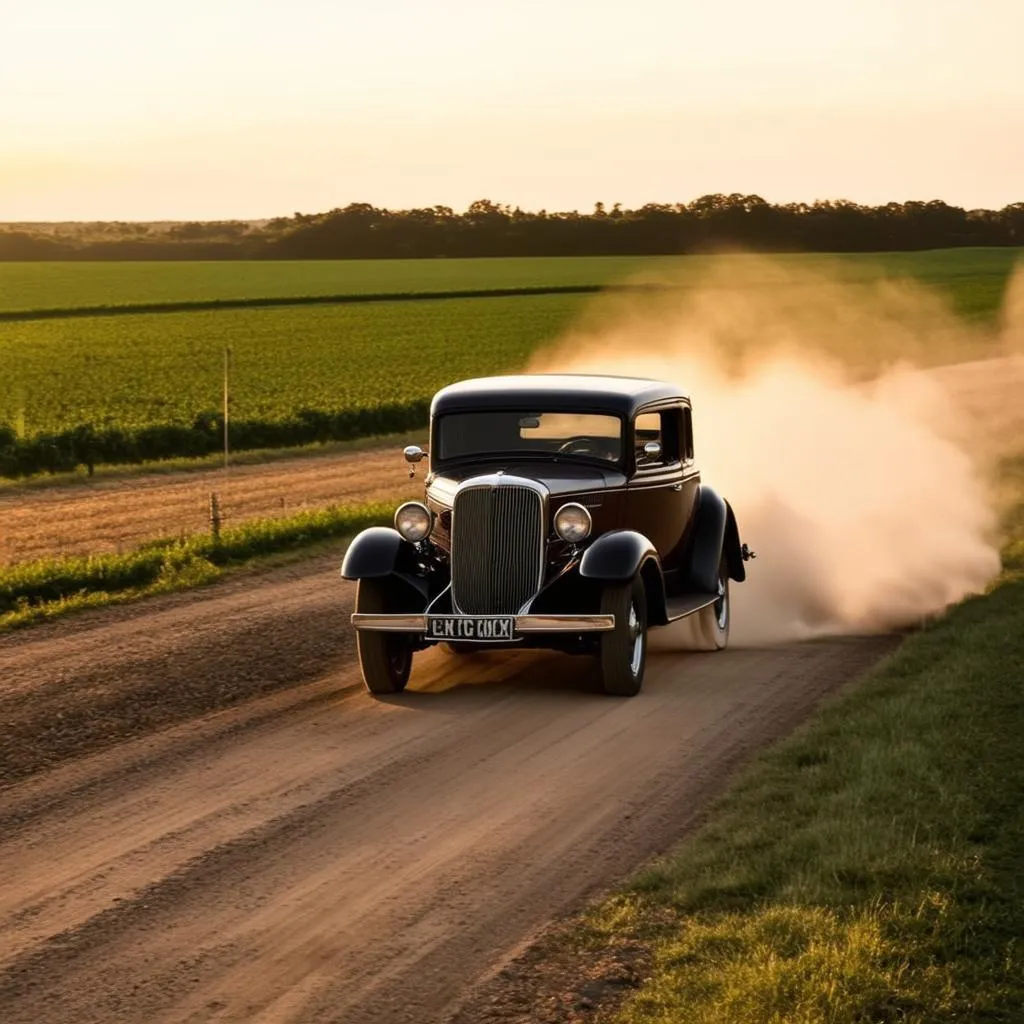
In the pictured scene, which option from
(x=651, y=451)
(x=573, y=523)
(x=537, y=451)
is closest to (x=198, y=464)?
(x=537, y=451)

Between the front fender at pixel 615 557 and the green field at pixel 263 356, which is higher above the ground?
the front fender at pixel 615 557

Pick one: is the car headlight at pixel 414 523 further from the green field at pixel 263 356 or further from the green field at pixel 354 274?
the green field at pixel 354 274

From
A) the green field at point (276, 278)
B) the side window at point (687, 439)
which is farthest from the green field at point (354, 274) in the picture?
the side window at point (687, 439)

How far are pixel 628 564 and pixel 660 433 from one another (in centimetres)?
258

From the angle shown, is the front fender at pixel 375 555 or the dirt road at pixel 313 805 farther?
the front fender at pixel 375 555

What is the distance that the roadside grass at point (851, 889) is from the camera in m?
7.04

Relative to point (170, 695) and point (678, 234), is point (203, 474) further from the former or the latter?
point (678, 234)

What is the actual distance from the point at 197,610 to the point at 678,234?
101m

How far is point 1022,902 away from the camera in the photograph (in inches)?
321

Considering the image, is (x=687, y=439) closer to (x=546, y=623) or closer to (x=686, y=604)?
(x=686, y=604)

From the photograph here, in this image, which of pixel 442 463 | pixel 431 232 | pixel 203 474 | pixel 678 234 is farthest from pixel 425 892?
pixel 431 232

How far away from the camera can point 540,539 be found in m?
13.5

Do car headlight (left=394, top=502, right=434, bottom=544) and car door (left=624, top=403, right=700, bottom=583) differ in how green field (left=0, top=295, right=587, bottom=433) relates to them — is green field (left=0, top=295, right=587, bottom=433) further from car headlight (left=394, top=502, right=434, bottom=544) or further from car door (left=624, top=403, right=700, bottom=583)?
car headlight (left=394, top=502, right=434, bottom=544)

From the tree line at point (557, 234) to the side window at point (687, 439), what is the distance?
87.1 m
